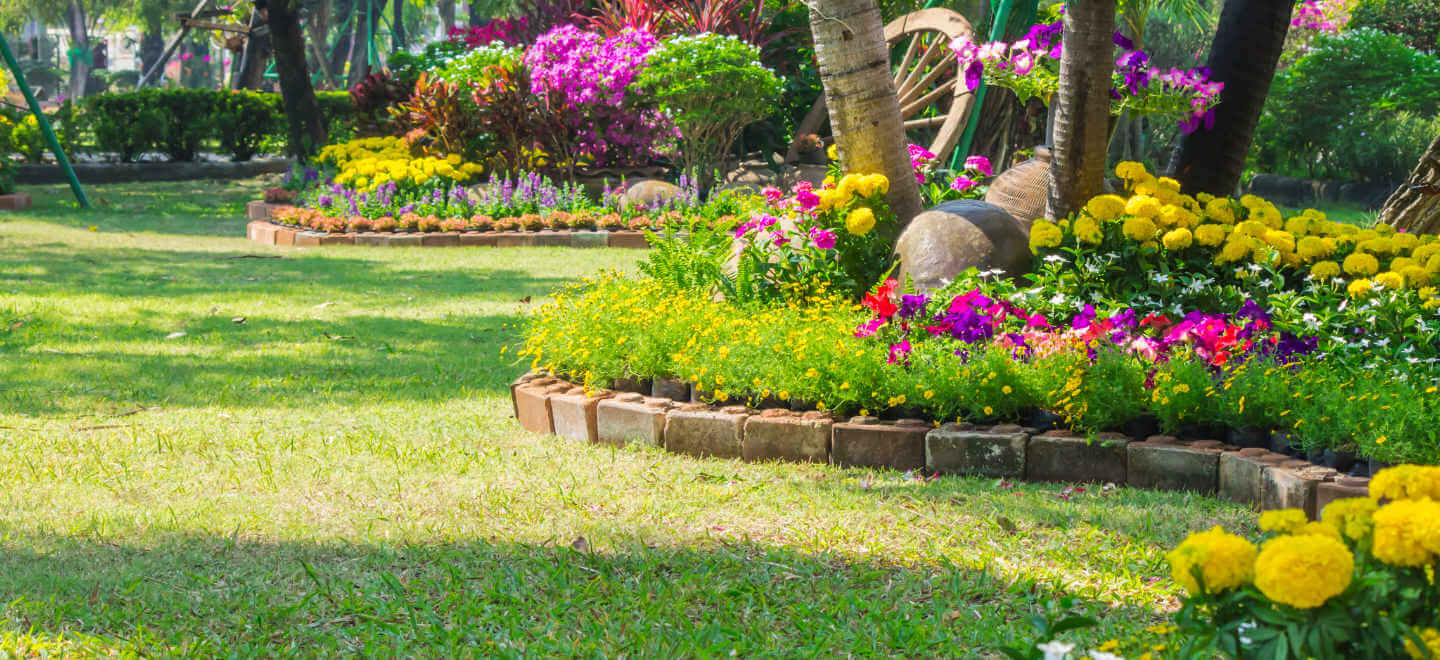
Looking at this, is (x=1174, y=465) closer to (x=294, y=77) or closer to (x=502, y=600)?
(x=502, y=600)

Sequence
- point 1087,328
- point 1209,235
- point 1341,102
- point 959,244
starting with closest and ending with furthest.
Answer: point 1087,328 < point 1209,235 < point 959,244 < point 1341,102

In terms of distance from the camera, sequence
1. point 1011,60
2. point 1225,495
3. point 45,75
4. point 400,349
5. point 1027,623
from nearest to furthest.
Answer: point 1027,623, point 1225,495, point 1011,60, point 400,349, point 45,75

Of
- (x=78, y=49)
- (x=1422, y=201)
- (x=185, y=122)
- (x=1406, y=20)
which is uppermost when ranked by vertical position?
(x=78, y=49)

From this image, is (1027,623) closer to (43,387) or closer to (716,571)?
(716,571)

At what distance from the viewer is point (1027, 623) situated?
2.72 meters

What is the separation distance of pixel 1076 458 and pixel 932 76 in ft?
23.8

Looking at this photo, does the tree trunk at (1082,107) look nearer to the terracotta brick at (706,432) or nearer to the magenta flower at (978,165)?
the magenta flower at (978,165)

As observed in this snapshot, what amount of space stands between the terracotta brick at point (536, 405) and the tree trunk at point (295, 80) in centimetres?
1234

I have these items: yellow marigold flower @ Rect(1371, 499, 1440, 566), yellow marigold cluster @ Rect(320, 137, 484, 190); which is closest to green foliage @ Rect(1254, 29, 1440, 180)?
yellow marigold cluster @ Rect(320, 137, 484, 190)

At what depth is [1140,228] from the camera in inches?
187

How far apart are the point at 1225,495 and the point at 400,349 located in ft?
13.4

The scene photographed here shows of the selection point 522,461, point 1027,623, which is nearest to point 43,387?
point 522,461

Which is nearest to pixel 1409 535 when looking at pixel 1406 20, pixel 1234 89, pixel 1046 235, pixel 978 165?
pixel 1046 235

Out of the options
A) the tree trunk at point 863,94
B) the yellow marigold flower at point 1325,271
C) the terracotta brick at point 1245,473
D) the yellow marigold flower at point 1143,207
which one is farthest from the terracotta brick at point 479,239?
the terracotta brick at point 1245,473
